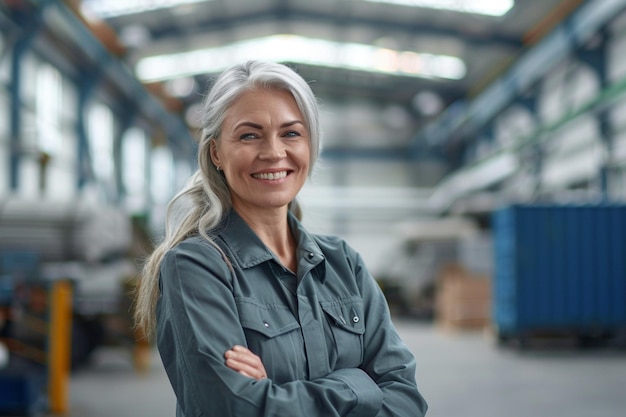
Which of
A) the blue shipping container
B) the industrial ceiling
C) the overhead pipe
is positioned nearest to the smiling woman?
the blue shipping container

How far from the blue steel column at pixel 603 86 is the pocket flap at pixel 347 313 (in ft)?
38.6

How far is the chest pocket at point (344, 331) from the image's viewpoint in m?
1.72

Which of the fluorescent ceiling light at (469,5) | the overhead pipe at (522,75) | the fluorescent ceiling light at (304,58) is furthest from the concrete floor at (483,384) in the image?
the fluorescent ceiling light at (304,58)

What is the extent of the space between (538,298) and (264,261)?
9494mm

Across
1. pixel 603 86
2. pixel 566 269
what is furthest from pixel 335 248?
pixel 603 86

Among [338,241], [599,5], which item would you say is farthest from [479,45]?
[338,241]

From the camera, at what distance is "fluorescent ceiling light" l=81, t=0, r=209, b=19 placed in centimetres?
1562

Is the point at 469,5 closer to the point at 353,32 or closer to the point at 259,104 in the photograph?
the point at 353,32

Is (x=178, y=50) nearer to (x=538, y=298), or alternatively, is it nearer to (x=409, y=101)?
(x=409, y=101)

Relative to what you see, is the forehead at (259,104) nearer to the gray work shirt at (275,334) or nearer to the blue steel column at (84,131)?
the gray work shirt at (275,334)

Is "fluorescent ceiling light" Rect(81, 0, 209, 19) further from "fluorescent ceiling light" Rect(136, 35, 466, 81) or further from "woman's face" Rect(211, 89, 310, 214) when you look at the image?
"woman's face" Rect(211, 89, 310, 214)

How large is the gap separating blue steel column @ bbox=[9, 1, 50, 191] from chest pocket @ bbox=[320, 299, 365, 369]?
12036mm

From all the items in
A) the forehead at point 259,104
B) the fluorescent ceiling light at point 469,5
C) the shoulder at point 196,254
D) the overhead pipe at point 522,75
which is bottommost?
the shoulder at point 196,254

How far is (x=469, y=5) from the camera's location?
630 inches
